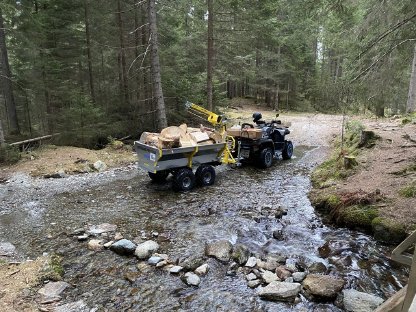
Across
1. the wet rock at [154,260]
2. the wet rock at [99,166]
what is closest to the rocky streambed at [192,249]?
the wet rock at [154,260]

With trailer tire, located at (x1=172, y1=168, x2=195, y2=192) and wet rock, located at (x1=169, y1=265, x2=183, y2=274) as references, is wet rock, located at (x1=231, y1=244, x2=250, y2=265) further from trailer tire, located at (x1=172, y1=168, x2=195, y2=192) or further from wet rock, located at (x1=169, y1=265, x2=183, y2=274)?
trailer tire, located at (x1=172, y1=168, x2=195, y2=192)

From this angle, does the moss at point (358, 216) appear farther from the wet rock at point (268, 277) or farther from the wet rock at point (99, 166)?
the wet rock at point (99, 166)

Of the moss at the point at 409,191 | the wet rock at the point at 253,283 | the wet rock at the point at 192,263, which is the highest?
the moss at the point at 409,191

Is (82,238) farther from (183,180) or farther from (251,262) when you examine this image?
(183,180)

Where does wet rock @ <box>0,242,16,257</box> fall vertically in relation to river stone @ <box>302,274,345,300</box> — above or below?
above

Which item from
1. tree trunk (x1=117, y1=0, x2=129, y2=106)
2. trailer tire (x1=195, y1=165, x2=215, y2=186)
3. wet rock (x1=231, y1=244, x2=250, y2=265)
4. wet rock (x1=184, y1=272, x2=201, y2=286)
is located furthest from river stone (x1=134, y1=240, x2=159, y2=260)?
tree trunk (x1=117, y1=0, x2=129, y2=106)

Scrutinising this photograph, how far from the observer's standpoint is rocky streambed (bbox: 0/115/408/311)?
405 cm

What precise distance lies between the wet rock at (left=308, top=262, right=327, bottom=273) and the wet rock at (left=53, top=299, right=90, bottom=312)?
3.19m

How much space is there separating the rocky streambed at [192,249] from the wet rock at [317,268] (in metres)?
0.03

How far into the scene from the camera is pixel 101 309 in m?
3.81

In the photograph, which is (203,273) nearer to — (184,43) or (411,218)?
(411,218)

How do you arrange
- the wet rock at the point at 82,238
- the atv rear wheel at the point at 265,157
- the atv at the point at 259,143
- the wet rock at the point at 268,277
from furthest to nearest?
the atv rear wheel at the point at 265,157 → the atv at the point at 259,143 → the wet rock at the point at 82,238 → the wet rock at the point at 268,277

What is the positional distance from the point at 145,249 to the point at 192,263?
0.84 m

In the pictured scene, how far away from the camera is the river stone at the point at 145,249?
5020 millimetres
